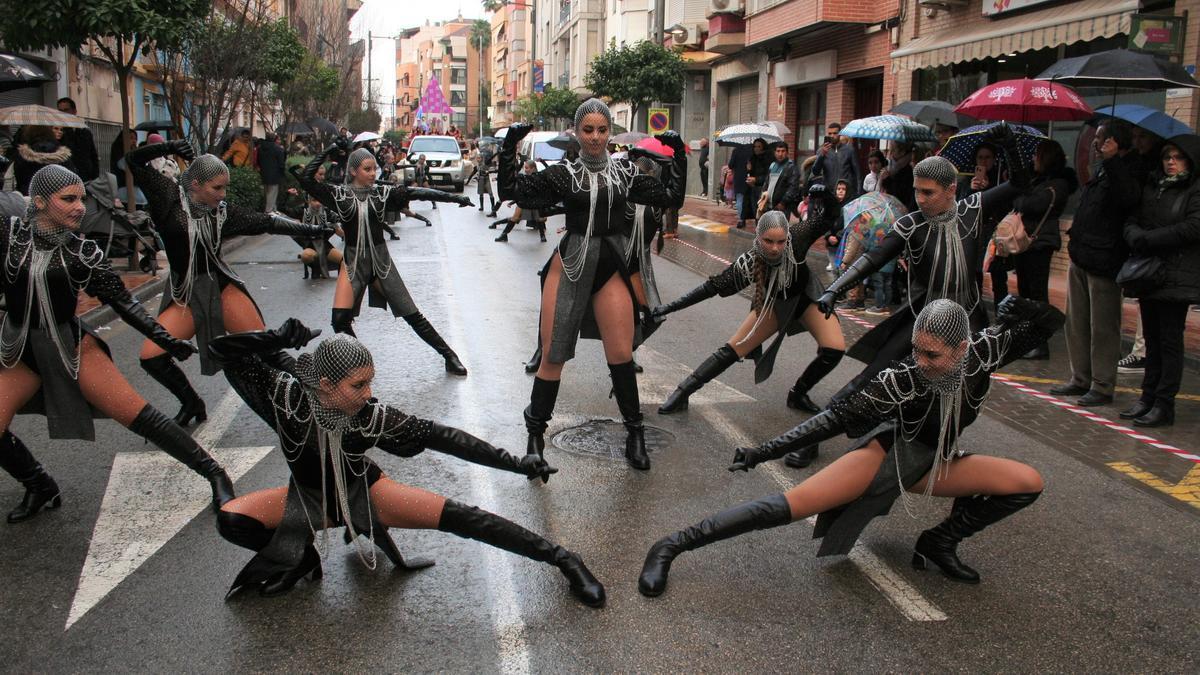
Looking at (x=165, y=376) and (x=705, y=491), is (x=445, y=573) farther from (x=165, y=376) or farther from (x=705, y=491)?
(x=165, y=376)

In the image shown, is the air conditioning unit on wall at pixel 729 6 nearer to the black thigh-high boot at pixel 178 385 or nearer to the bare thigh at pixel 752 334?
the bare thigh at pixel 752 334

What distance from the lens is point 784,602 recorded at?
13.8ft

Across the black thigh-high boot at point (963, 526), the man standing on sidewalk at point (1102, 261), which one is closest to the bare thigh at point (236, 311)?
the black thigh-high boot at point (963, 526)

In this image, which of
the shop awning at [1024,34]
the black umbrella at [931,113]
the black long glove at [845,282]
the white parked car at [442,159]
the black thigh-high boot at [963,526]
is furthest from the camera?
the white parked car at [442,159]

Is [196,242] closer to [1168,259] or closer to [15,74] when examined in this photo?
[1168,259]

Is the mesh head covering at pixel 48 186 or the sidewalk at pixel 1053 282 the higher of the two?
the mesh head covering at pixel 48 186

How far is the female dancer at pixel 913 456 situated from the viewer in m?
4.15

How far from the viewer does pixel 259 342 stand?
3.81 metres

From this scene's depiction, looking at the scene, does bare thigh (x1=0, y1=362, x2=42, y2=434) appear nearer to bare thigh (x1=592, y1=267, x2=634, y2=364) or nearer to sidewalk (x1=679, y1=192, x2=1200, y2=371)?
bare thigh (x1=592, y1=267, x2=634, y2=364)

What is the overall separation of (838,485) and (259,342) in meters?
2.39

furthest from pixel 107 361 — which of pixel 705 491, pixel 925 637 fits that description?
pixel 925 637

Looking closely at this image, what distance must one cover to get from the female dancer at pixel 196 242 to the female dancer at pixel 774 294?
2.61 m

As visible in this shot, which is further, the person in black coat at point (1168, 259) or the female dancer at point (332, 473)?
the person in black coat at point (1168, 259)

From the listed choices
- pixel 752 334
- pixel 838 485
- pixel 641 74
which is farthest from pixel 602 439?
pixel 641 74
